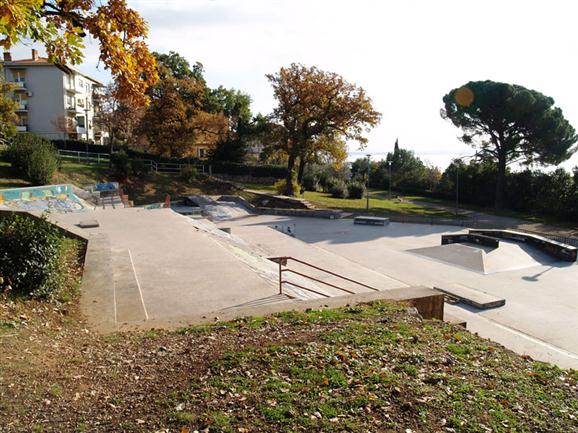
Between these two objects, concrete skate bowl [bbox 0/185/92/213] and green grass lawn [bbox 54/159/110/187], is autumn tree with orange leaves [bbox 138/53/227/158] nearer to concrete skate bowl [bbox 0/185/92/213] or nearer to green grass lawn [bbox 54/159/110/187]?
green grass lawn [bbox 54/159/110/187]

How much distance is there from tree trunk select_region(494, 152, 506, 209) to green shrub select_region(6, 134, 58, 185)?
34267mm

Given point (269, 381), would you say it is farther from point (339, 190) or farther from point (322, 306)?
point (339, 190)

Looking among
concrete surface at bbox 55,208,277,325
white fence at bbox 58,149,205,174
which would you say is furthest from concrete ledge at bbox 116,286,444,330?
white fence at bbox 58,149,205,174

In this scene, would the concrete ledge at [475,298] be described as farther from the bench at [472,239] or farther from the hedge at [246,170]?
the hedge at [246,170]

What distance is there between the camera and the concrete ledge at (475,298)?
11.8 metres

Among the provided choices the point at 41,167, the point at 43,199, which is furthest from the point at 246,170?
the point at 43,199

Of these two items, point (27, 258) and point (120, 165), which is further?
point (120, 165)

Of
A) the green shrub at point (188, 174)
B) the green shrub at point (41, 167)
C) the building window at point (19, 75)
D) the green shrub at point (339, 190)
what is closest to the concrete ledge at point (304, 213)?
the green shrub at point (188, 174)

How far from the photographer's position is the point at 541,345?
941 centimetres

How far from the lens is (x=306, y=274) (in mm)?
14023

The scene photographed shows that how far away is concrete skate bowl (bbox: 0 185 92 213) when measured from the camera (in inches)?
746

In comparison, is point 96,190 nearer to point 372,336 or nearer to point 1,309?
point 1,309

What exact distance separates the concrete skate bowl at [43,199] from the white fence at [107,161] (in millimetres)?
10426

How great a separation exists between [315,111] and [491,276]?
1963 centimetres
